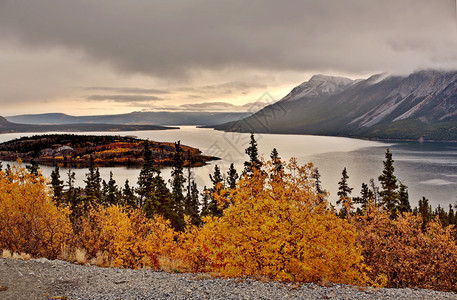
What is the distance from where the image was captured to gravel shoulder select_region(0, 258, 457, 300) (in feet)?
40.4

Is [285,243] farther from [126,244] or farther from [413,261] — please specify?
[126,244]

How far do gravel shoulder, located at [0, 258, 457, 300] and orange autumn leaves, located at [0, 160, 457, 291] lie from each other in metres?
1.12

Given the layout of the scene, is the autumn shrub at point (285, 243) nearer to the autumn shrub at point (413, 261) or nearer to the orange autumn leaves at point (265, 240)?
the orange autumn leaves at point (265, 240)

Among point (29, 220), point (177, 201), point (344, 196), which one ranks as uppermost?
point (29, 220)

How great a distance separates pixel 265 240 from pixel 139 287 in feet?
20.0

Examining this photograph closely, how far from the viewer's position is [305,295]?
1293 centimetres

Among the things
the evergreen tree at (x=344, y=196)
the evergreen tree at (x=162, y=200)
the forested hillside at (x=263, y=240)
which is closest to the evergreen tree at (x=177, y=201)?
the evergreen tree at (x=162, y=200)

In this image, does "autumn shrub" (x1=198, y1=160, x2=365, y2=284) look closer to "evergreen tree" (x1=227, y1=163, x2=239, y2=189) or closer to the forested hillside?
the forested hillside

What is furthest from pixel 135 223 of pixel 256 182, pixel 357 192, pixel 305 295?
pixel 357 192

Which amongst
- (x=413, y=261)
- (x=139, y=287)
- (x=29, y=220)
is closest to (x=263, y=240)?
(x=139, y=287)

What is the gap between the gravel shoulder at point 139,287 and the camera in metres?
A: 12.3

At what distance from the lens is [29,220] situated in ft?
63.4

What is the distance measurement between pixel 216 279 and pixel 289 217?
4.64m

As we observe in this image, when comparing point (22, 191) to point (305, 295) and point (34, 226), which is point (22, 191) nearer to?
point (34, 226)
